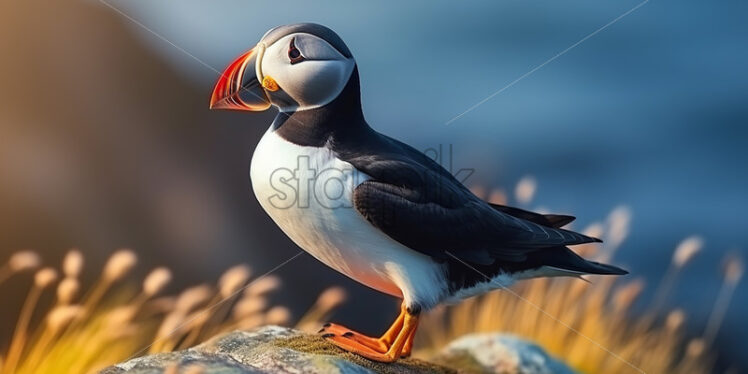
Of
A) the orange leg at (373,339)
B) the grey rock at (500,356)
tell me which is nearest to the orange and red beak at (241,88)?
the orange leg at (373,339)

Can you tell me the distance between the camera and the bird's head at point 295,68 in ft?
14.2

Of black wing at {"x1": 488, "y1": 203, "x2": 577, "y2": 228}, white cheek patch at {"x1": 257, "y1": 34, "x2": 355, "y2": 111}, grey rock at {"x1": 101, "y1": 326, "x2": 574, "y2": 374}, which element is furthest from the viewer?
black wing at {"x1": 488, "y1": 203, "x2": 577, "y2": 228}

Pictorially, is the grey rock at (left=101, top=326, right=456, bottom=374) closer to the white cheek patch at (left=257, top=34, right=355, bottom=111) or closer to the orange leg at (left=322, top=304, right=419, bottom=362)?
the orange leg at (left=322, top=304, right=419, bottom=362)

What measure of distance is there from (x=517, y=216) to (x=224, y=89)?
1885mm

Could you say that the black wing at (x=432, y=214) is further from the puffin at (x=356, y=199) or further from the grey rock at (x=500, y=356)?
the grey rock at (x=500, y=356)

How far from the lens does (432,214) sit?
4.35 metres

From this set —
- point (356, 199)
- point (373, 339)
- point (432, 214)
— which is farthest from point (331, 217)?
point (373, 339)

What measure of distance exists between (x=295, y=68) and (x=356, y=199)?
30.7 inches

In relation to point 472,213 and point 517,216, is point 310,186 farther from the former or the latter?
point 517,216

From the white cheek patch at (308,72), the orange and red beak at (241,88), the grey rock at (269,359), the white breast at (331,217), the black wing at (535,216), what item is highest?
the white cheek patch at (308,72)

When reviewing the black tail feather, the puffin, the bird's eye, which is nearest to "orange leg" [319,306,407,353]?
the puffin

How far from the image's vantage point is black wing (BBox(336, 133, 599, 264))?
4.22 m

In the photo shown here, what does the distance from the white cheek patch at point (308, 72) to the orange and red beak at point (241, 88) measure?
12 cm

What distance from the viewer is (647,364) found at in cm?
645
